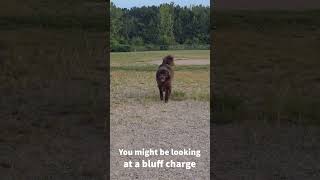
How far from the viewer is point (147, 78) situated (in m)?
10.0

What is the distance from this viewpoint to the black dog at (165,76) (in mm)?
8943

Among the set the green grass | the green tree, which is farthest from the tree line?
the green grass

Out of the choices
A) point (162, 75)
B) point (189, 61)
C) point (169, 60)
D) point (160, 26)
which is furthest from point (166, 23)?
point (162, 75)

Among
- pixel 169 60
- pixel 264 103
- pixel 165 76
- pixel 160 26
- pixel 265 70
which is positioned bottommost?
pixel 264 103

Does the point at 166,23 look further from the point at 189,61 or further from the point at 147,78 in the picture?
the point at 147,78

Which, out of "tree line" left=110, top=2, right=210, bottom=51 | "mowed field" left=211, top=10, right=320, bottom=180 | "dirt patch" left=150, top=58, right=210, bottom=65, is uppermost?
"tree line" left=110, top=2, right=210, bottom=51

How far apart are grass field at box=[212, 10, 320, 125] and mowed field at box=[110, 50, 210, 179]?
1.94 feet

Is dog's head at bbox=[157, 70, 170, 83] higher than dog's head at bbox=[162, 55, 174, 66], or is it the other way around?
dog's head at bbox=[162, 55, 174, 66]

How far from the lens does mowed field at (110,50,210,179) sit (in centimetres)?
786

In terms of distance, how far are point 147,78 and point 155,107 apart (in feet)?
2.76
